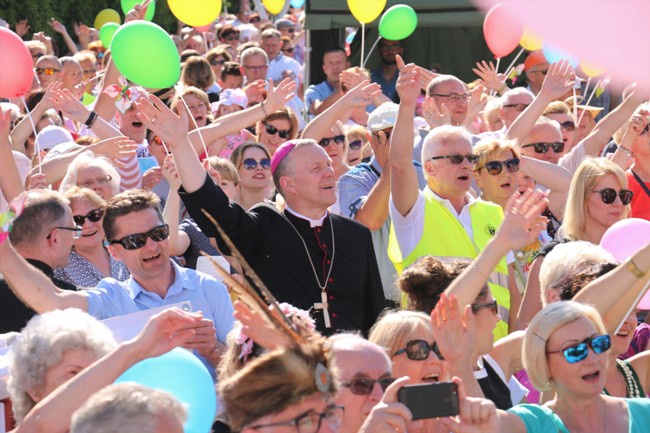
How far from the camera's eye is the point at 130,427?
263 cm

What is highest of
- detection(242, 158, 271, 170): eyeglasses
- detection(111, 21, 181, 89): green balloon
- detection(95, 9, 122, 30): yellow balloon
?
detection(111, 21, 181, 89): green balloon

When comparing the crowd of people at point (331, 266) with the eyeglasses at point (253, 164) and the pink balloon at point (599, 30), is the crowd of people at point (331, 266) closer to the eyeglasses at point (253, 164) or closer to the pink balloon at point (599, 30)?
the eyeglasses at point (253, 164)

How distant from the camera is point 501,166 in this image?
6.11 metres

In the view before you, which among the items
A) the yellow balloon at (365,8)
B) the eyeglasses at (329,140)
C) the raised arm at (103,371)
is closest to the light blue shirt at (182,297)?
the raised arm at (103,371)

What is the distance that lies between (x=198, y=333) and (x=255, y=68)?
6.76 meters

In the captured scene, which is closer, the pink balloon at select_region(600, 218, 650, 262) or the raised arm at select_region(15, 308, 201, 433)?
the raised arm at select_region(15, 308, 201, 433)

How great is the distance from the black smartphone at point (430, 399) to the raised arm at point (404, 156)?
7.02ft

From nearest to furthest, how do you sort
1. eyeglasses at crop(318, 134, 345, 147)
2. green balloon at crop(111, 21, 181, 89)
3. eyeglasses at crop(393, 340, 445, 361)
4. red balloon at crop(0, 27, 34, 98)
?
eyeglasses at crop(393, 340, 445, 361) → red balloon at crop(0, 27, 34, 98) → green balloon at crop(111, 21, 181, 89) → eyeglasses at crop(318, 134, 345, 147)

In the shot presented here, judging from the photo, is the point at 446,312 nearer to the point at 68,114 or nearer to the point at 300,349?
the point at 300,349

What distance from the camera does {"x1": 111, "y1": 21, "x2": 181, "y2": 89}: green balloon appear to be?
261 inches

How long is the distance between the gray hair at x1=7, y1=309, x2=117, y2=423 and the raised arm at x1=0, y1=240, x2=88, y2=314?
74cm

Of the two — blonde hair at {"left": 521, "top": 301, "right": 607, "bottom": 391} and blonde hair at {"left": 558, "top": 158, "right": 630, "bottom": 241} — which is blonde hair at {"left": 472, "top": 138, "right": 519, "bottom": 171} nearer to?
blonde hair at {"left": 558, "top": 158, "right": 630, "bottom": 241}

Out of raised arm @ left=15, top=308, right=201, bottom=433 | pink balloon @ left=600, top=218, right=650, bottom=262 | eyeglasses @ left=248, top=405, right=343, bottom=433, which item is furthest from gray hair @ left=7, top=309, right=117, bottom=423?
pink balloon @ left=600, top=218, right=650, bottom=262

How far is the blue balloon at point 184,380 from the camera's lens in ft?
11.0
